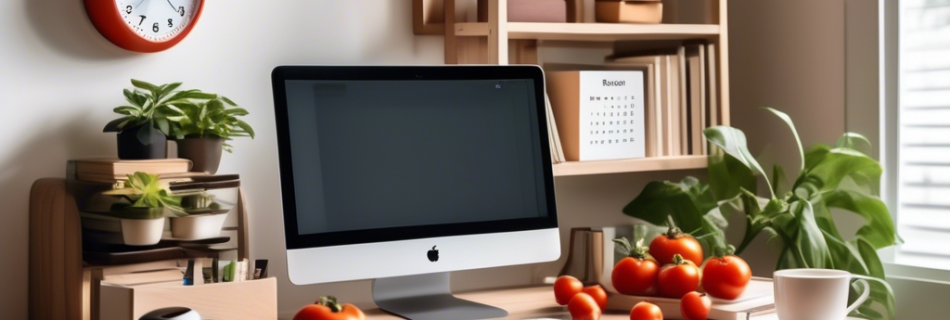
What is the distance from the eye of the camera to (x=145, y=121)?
5.47ft

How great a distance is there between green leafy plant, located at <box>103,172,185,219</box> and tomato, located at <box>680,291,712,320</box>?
87cm

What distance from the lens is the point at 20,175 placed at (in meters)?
1.71

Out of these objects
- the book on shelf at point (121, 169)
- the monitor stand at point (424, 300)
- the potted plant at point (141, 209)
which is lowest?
the monitor stand at point (424, 300)

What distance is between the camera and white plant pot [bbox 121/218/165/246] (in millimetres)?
1575

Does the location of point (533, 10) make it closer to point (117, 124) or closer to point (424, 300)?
point (424, 300)

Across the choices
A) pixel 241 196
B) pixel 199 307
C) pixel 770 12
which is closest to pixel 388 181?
pixel 241 196

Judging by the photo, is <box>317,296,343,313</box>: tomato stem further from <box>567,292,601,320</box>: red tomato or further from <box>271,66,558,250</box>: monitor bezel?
<box>567,292,601,320</box>: red tomato

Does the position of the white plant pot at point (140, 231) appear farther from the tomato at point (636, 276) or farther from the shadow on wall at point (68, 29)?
the tomato at point (636, 276)

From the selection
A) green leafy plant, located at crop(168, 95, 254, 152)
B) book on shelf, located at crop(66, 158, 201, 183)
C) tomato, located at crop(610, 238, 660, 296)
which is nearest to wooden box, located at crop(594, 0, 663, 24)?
tomato, located at crop(610, 238, 660, 296)

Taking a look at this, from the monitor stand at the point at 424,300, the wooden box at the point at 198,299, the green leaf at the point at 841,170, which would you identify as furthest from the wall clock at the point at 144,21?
the green leaf at the point at 841,170

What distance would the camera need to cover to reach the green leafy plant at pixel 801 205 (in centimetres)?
200

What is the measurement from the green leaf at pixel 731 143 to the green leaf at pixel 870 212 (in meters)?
0.15

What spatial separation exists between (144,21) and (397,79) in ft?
1.52

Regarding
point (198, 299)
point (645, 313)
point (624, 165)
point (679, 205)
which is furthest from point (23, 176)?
point (679, 205)
